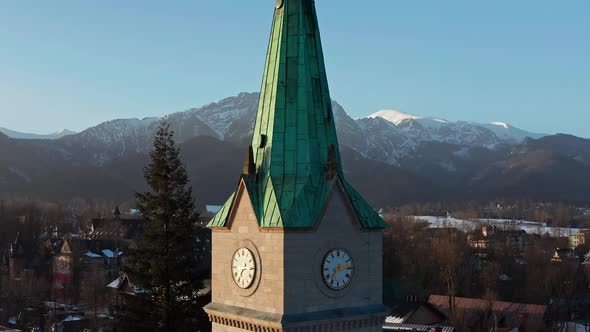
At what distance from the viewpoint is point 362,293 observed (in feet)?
65.9

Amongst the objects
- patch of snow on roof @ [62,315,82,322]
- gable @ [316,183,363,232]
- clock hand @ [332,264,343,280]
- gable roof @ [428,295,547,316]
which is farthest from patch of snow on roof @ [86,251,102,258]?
clock hand @ [332,264,343,280]

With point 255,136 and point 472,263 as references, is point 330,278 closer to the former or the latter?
point 255,136

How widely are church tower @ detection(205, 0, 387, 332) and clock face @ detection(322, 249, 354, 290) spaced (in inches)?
1.2

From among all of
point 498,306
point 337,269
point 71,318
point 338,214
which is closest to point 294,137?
point 338,214

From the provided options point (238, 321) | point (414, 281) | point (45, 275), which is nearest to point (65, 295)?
point (45, 275)

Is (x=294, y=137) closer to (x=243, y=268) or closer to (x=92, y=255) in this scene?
(x=243, y=268)

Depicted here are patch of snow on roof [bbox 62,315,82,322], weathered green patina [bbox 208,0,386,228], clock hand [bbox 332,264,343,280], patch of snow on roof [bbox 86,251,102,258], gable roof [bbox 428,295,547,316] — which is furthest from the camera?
patch of snow on roof [bbox 86,251,102,258]

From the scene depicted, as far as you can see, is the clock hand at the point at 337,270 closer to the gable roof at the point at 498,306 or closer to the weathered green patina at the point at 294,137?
the weathered green patina at the point at 294,137

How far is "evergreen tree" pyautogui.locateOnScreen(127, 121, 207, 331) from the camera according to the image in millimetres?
34438

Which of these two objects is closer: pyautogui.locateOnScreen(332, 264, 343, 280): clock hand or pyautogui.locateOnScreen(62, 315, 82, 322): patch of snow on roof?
pyautogui.locateOnScreen(332, 264, 343, 280): clock hand

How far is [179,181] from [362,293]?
729 inches

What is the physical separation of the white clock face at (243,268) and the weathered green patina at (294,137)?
3.50 feet

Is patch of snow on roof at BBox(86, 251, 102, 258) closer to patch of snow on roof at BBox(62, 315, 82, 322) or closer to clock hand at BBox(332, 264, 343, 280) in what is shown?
patch of snow on roof at BBox(62, 315, 82, 322)

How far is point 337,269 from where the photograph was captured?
769 inches
